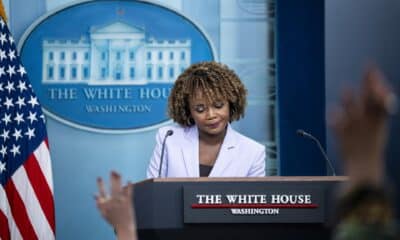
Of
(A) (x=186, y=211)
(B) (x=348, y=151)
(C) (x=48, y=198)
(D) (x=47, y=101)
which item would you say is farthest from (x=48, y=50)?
(B) (x=348, y=151)

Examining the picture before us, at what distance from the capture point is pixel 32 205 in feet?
18.1

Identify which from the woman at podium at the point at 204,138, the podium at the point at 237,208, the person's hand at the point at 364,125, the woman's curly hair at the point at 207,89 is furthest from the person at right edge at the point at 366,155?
the woman's curly hair at the point at 207,89

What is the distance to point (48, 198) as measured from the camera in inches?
218

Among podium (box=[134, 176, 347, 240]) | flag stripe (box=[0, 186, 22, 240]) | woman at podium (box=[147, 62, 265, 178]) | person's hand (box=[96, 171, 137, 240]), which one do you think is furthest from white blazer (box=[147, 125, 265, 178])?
person's hand (box=[96, 171, 137, 240])

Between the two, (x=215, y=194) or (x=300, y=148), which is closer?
(x=215, y=194)

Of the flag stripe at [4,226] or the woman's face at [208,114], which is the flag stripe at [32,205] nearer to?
the flag stripe at [4,226]

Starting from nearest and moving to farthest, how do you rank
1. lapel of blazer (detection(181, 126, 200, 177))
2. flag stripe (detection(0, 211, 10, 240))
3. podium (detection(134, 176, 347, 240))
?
podium (detection(134, 176, 347, 240)) → lapel of blazer (detection(181, 126, 200, 177)) → flag stripe (detection(0, 211, 10, 240))

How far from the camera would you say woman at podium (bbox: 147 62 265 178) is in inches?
169

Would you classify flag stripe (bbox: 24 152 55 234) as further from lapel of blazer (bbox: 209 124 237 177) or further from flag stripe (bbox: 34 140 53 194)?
lapel of blazer (bbox: 209 124 237 177)

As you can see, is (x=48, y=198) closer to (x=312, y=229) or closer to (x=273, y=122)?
(x=273, y=122)

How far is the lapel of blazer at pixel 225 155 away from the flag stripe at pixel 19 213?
168cm

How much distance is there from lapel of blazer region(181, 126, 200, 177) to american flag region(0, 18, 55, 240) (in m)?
1.50

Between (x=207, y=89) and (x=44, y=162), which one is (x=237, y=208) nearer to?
(x=207, y=89)

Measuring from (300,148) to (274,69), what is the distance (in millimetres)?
600
